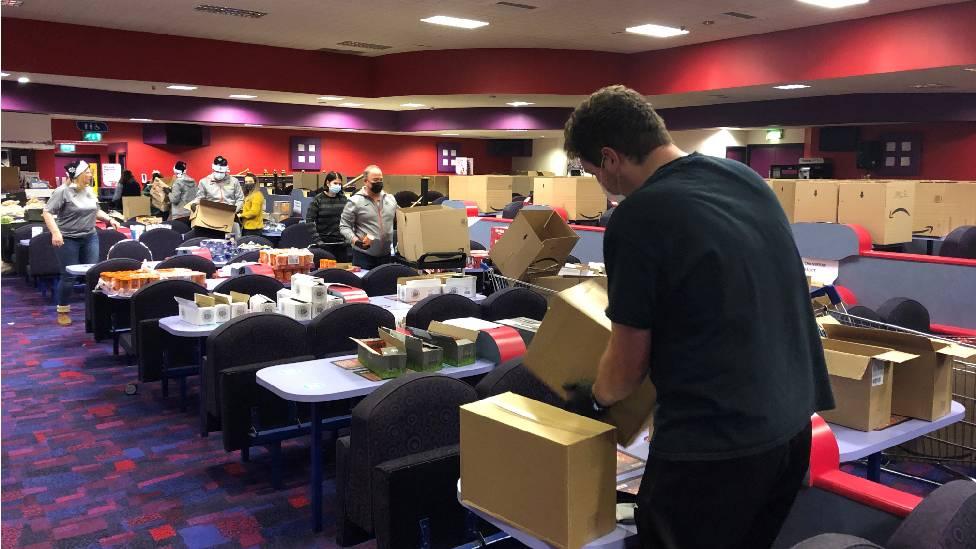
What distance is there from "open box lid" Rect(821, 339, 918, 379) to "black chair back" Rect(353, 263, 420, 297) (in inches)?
137

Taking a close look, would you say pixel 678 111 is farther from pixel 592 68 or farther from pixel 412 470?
pixel 412 470

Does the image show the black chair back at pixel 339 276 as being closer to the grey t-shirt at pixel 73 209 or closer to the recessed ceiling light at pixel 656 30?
the grey t-shirt at pixel 73 209

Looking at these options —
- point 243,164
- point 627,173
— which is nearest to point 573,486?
point 627,173

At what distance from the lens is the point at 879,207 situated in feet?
19.6

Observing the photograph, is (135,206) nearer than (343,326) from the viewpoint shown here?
No

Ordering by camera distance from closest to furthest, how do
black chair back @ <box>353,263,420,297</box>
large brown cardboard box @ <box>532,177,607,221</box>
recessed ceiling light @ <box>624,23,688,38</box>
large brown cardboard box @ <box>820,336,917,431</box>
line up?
large brown cardboard box @ <box>820,336,917,431</box> < black chair back @ <box>353,263,420,297</box> < large brown cardboard box @ <box>532,177,607,221</box> < recessed ceiling light @ <box>624,23,688,38</box>

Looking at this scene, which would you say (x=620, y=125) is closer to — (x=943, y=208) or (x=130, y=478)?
(x=130, y=478)

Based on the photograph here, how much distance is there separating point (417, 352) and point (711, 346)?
1.95 m

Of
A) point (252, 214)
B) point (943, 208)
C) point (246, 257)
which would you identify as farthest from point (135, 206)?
point (943, 208)

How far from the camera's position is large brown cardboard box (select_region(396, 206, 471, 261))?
6.27 metres

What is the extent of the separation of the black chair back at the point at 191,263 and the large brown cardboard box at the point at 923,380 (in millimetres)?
4827

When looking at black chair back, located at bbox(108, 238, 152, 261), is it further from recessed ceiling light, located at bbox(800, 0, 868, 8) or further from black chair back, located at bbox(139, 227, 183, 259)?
recessed ceiling light, located at bbox(800, 0, 868, 8)

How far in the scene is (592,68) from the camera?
1098 centimetres

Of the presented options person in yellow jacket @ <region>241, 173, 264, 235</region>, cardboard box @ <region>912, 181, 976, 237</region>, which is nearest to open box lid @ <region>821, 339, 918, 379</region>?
cardboard box @ <region>912, 181, 976, 237</region>
